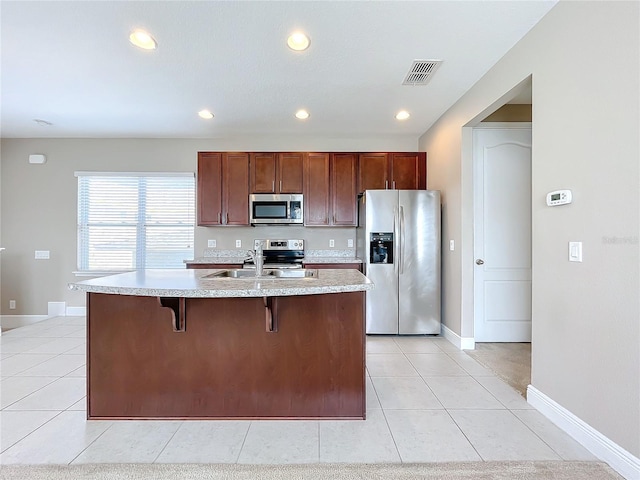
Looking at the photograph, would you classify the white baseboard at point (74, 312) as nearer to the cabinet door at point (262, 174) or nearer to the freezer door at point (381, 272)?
the cabinet door at point (262, 174)

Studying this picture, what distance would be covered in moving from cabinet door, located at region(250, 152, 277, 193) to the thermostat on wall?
10.6 ft

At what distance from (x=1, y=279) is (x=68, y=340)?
6.71ft

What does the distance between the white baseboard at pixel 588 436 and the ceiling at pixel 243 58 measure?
2495mm

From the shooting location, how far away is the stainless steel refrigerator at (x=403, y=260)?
12.8 ft

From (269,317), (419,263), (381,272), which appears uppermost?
(419,263)

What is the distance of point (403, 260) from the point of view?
391 cm

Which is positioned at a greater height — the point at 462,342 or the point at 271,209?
the point at 271,209

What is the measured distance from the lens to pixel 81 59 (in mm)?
2660

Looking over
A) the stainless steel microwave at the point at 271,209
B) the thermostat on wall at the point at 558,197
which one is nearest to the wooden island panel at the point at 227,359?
the thermostat on wall at the point at 558,197

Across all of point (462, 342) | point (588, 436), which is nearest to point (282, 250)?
point (462, 342)

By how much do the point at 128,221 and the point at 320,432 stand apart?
419 cm

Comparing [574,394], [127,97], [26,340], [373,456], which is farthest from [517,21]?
[26,340]

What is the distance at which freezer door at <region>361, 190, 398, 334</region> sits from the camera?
12.9 feet

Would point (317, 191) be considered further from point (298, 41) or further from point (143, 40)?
point (143, 40)
